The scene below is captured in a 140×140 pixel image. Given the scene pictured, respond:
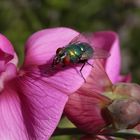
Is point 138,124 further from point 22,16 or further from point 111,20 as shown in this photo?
point 111,20

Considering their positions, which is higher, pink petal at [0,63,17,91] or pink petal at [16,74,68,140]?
pink petal at [0,63,17,91]

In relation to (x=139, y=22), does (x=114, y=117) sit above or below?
above

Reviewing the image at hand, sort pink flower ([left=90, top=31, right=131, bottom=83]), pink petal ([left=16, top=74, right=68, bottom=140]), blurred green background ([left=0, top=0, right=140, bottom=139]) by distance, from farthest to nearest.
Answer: blurred green background ([left=0, top=0, right=140, bottom=139])
pink flower ([left=90, top=31, right=131, bottom=83])
pink petal ([left=16, top=74, right=68, bottom=140])

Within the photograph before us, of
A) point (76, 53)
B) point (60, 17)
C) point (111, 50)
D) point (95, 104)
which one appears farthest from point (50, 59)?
point (60, 17)

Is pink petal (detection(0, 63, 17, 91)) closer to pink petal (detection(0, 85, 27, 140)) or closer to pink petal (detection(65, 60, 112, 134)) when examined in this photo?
pink petal (detection(0, 85, 27, 140))

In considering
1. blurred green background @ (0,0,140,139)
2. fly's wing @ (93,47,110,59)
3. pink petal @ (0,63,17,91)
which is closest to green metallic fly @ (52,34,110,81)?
fly's wing @ (93,47,110,59)

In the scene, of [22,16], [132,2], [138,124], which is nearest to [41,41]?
[138,124]

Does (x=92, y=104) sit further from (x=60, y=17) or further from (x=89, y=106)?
(x=60, y=17)
